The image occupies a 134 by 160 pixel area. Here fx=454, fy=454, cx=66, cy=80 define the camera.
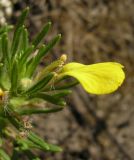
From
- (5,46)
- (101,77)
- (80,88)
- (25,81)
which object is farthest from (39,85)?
(80,88)

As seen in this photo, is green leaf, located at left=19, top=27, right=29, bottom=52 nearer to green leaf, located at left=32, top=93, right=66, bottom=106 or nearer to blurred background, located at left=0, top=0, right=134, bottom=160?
green leaf, located at left=32, top=93, right=66, bottom=106

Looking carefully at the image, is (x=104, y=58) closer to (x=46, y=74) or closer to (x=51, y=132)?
(x=51, y=132)

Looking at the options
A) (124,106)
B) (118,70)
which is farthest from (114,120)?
(118,70)

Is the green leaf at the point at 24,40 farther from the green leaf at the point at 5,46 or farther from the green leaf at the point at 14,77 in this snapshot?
the green leaf at the point at 14,77

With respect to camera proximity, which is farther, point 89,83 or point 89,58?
point 89,58

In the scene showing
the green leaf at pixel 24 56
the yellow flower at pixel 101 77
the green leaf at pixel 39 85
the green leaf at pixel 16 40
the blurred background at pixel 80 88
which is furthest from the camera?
Answer: the blurred background at pixel 80 88

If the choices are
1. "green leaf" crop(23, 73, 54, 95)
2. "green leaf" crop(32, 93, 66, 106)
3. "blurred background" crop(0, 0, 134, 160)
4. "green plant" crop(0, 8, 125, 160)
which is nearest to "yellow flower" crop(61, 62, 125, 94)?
"green plant" crop(0, 8, 125, 160)

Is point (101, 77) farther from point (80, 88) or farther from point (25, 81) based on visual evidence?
point (80, 88)

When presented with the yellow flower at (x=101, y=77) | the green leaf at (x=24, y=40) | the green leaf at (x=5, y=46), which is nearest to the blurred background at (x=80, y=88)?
the green leaf at (x=24, y=40)
